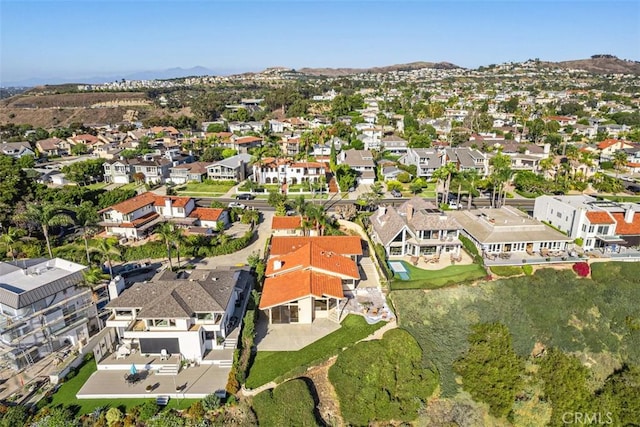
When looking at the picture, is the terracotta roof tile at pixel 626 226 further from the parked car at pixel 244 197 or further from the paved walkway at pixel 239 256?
the parked car at pixel 244 197

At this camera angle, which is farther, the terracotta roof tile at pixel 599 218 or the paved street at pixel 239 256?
the terracotta roof tile at pixel 599 218

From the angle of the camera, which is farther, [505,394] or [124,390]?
[505,394]

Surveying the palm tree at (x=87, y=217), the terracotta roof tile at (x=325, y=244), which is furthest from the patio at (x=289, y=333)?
the palm tree at (x=87, y=217)

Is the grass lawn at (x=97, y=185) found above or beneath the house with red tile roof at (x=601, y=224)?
beneath

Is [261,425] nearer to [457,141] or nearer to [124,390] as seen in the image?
[124,390]

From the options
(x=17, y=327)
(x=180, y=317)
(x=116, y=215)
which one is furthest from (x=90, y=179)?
(x=180, y=317)

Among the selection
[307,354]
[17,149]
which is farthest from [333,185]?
[17,149]
